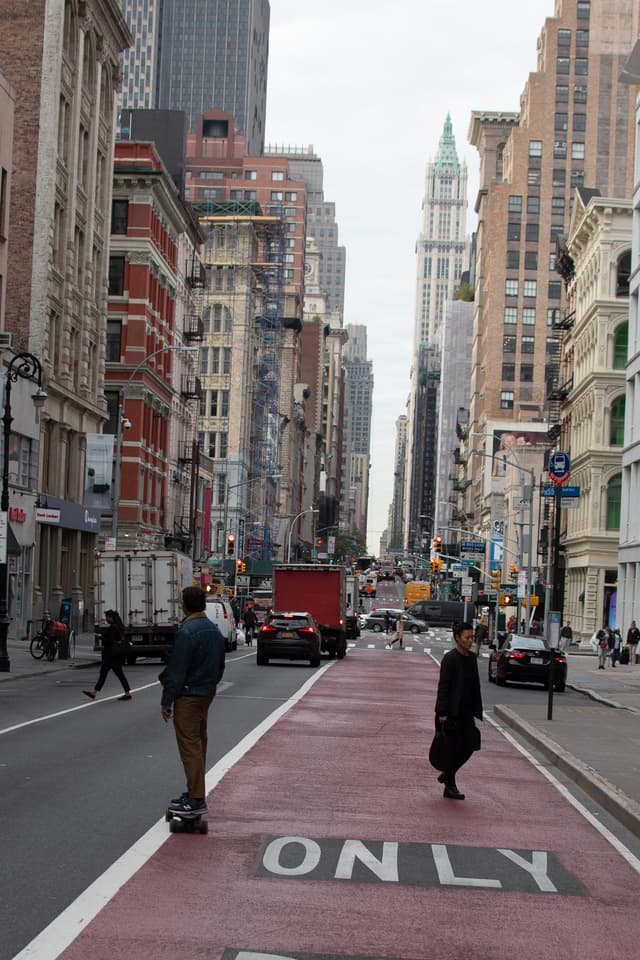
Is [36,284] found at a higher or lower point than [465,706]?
higher

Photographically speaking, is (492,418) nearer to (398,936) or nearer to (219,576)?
(219,576)

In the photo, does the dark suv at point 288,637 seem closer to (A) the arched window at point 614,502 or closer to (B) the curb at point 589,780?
(B) the curb at point 589,780

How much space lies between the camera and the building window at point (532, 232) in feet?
477

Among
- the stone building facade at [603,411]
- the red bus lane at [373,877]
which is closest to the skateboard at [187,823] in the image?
the red bus lane at [373,877]

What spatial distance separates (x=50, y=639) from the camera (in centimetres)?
3844

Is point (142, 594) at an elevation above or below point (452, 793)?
above

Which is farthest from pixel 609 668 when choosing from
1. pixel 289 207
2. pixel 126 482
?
pixel 289 207

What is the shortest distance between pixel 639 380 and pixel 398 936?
52.9 m

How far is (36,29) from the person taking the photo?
173ft

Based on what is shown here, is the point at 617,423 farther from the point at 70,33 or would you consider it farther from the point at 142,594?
the point at 142,594

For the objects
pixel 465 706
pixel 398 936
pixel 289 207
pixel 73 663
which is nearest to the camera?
pixel 398 936

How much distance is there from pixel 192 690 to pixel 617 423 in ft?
222

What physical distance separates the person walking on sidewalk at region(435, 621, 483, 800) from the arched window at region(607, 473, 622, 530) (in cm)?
6337

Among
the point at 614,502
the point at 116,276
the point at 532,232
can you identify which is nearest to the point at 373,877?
the point at 116,276
